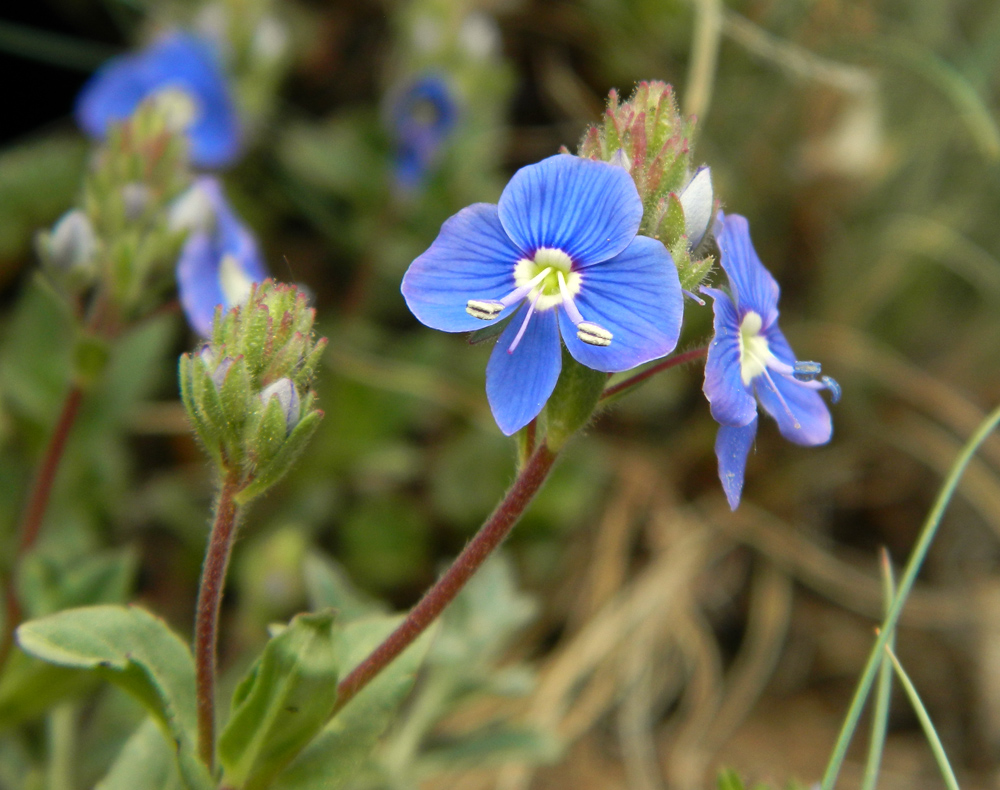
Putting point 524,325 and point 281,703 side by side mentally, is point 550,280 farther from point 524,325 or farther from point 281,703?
point 281,703

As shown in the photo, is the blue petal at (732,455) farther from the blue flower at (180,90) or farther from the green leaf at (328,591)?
the blue flower at (180,90)

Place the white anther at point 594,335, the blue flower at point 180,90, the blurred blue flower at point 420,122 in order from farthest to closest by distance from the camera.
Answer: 1. the blurred blue flower at point 420,122
2. the blue flower at point 180,90
3. the white anther at point 594,335

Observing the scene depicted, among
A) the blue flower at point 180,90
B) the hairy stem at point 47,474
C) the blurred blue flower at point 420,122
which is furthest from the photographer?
the blurred blue flower at point 420,122

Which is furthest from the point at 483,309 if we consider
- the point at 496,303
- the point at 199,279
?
the point at 199,279

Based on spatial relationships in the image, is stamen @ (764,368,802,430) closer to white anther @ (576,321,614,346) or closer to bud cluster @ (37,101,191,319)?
white anther @ (576,321,614,346)

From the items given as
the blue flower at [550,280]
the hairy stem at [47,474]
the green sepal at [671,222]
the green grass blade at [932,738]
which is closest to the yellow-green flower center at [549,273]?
the blue flower at [550,280]

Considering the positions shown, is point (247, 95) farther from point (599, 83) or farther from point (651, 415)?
point (651, 415)

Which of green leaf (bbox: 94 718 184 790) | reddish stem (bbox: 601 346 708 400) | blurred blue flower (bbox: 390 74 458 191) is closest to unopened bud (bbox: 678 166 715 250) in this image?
reddish stem (bbox: 601 346 708 400)
